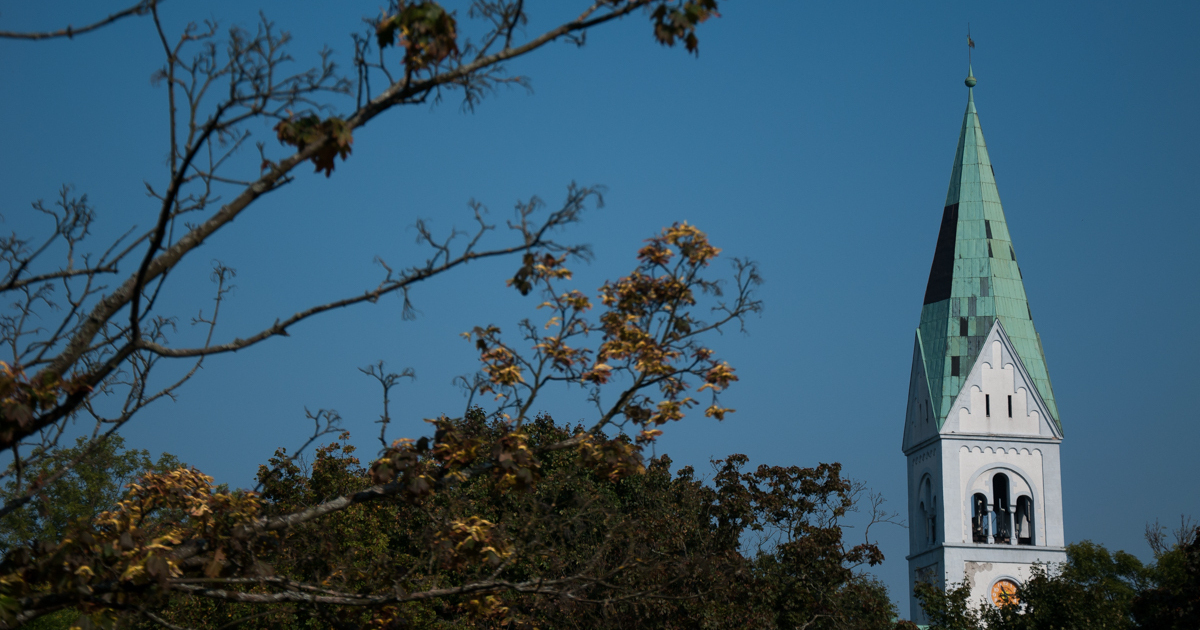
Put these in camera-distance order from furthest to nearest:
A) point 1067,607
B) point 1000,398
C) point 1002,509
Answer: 1. point 1002,509
2. point 1000,398
3. point 1067,607

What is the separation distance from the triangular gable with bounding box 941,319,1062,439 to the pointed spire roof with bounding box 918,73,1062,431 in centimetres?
28

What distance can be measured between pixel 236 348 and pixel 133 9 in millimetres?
1749

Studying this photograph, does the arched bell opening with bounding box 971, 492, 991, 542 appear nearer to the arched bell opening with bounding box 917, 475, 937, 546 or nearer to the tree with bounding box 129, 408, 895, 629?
the arched bell opening with bounding box 917, 475, 937, 546

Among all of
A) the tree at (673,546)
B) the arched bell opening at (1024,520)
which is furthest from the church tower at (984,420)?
the tree at (673,546)

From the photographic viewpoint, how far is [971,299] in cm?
5312

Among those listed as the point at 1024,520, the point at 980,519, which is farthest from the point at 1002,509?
the point at 980,519

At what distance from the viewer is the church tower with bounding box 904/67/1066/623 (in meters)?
51.4

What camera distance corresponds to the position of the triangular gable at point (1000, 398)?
52.4 metres

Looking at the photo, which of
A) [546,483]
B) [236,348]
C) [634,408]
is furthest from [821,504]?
[236,348]

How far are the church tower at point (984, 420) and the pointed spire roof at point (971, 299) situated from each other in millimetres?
42

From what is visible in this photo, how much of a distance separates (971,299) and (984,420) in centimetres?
497

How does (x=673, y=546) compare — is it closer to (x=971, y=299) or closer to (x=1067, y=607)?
(x=1067, y=607)

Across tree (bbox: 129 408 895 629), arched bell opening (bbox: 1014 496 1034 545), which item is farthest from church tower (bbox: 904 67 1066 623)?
tree (bbox: 129 408 895 629)

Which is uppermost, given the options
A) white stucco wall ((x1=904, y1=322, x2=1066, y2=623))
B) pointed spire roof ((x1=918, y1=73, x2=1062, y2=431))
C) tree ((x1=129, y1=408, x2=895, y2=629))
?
pointed spire roof ((x1=918, y1=73, x2=1062, y2=431))
